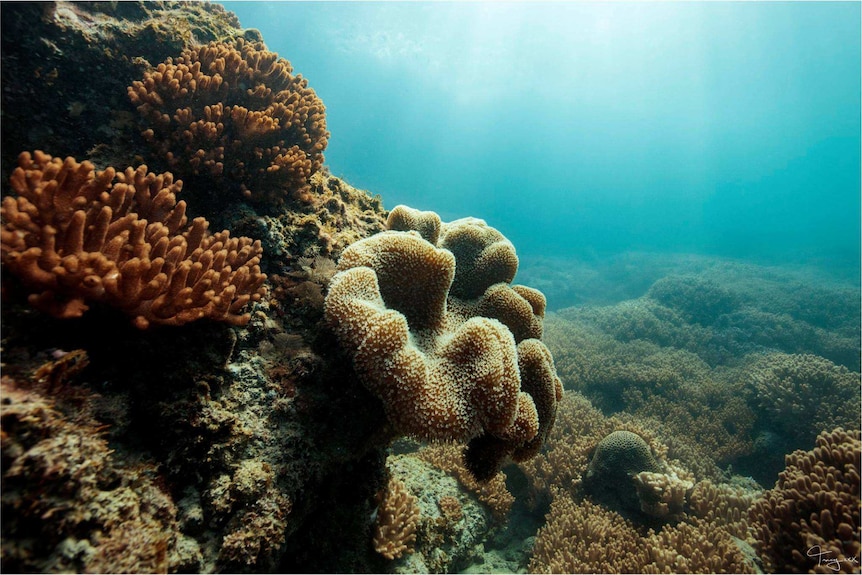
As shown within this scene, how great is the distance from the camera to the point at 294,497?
2184 mm

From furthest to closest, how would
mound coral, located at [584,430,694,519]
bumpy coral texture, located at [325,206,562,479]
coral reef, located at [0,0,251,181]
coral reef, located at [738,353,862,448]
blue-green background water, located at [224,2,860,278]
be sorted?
blue-green background water, located at [224,2,860,278], coral reef, located at [738,353,862,448], mound coral, located at [584,430,694,519], coral reef, located at [0,0,251,181], bumpy coral texture, located at [325,206,562,479]

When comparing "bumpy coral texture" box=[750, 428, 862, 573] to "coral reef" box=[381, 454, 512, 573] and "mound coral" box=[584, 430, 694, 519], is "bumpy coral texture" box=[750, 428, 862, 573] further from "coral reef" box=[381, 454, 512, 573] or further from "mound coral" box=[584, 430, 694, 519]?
"coral reef" box=[381, 454, 512, 573]

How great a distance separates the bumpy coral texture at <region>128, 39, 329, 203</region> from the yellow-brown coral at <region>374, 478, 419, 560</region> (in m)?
3.13

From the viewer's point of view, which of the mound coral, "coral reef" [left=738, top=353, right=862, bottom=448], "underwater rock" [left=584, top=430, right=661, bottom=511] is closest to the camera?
the mound coral

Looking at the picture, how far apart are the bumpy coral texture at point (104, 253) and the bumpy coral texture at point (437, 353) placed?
2.51ft

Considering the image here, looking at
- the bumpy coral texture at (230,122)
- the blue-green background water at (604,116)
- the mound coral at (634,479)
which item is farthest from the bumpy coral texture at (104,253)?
the blue-green background water at (604,116)

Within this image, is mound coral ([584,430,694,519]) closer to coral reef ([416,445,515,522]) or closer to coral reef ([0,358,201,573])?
coral reef ([416,445,515,522])

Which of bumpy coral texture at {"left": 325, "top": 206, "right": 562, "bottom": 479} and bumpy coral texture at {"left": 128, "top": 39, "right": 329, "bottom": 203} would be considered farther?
bumpy coral texture at {"left": 128, "top": 39, "right": 329, "bottom": 203}

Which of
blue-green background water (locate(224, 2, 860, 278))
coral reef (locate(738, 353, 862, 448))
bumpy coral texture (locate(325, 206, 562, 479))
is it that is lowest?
bumpy coral texture (locate(325, 206, 562, 479))

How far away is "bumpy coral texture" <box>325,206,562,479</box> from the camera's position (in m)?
2.36

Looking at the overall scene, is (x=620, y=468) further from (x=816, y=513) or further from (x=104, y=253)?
(x=104, y=253)

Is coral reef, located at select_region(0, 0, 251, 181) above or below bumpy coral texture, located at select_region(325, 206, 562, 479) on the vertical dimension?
above

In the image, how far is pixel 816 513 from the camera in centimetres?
310

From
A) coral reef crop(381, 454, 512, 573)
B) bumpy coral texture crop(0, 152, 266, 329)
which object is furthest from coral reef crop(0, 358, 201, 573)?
coral reef crop(381, 454, 512, 573)
